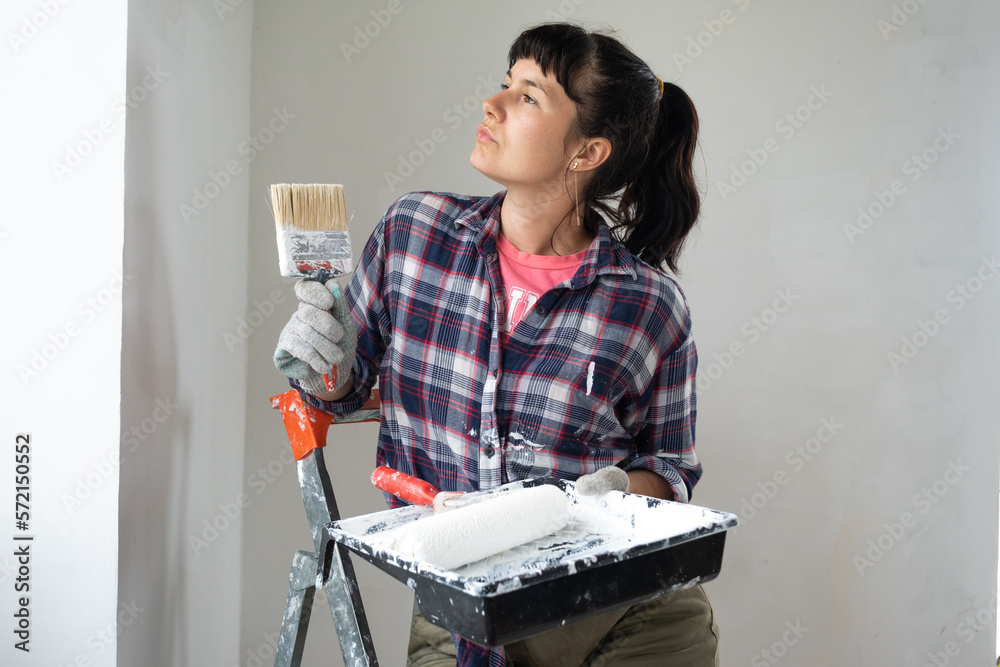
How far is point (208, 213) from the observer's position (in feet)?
4.89

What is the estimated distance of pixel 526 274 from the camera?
137cm

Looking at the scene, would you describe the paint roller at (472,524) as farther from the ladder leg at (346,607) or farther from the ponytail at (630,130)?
the ponytail at (630,130)

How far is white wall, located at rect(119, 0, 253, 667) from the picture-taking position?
1134 mm

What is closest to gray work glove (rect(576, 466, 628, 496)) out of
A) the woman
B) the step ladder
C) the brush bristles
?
the woman

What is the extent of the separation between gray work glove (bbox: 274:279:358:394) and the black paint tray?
242 mm

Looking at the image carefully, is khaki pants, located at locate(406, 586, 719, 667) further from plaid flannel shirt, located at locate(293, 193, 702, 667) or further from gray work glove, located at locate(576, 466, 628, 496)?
gray work glove, located at locate(576, 466, 628, 496)

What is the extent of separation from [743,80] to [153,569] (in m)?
1.75

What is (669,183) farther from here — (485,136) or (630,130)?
(485,136)

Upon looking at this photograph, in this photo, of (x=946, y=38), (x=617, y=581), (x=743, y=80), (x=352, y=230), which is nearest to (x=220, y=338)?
(x=352, y=230)

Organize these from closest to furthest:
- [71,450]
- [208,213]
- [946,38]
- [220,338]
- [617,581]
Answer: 1. [617,581]
2. [71,450]
3. [208,213]
4. [220,338]
5. [946,38]

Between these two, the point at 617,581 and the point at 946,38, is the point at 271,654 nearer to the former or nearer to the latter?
the point at 617,581

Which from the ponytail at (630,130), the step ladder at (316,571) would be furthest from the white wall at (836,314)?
the step ladder at (316,571)

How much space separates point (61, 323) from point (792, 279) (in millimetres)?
1699

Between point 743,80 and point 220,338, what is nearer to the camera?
point 220,338
